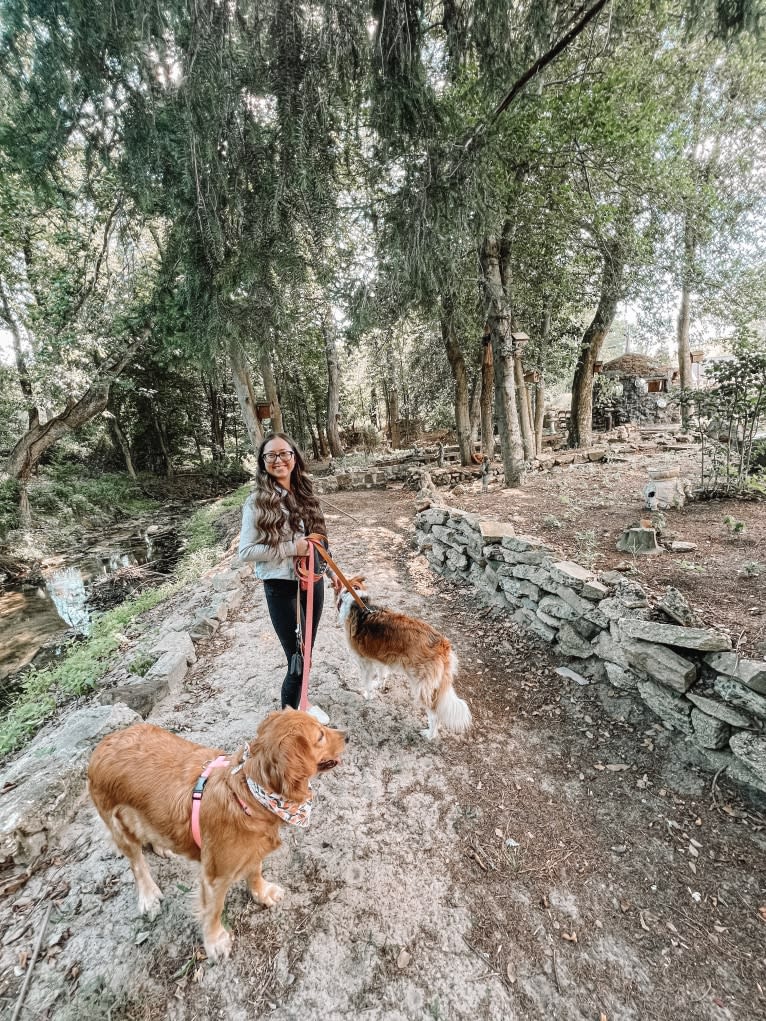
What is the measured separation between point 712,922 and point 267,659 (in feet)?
11.3

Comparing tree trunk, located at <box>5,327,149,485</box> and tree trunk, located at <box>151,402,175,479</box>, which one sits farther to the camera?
tree trunk, located at <box>151,402,175,479</box>

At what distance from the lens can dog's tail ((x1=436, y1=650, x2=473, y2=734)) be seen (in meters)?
2.79

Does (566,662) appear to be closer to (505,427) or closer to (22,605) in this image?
(505,427)

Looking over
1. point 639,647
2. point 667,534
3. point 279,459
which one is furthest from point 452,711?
point 667,534

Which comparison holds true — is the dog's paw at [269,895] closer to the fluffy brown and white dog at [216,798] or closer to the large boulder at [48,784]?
the fluffy brown and white dog at [216,798]

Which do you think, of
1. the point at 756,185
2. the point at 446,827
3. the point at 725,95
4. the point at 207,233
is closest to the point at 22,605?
the point at 207,233

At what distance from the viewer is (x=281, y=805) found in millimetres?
1639

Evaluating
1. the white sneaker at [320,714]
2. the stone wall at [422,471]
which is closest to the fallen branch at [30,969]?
the white sneaker at [320,714]

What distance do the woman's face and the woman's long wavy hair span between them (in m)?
0.02

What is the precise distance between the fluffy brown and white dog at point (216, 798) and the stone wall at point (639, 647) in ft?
7.04

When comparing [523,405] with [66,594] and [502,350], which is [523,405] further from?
[66,594]

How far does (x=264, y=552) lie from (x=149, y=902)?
5.63 ft

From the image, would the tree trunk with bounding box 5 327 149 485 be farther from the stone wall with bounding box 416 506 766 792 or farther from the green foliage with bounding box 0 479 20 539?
the stone wall with bounding box 416 506 766 792

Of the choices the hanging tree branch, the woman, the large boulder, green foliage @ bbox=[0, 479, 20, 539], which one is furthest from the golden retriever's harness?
green foliage @ bbox=[0, 479, 20, 539]
